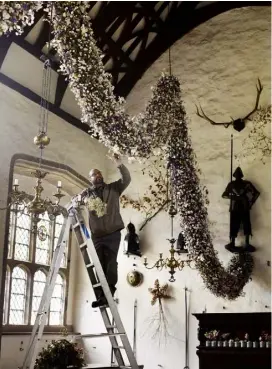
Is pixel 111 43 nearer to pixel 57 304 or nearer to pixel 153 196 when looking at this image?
pixel 153 196

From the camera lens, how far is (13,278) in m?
9.13

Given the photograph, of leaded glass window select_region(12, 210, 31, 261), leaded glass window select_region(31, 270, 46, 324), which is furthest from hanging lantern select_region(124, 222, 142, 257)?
leaded glass window select_region(12, 210, 31, 261)

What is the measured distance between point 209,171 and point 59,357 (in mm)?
3880

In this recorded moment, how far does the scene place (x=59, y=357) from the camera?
7438mm

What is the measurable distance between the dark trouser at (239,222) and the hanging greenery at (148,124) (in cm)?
36

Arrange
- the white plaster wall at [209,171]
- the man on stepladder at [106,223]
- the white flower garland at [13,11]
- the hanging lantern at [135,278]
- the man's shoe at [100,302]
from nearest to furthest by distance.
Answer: the white flower garland at [13,11] < the man's shoe at [100,302] < the man on stepladder at [106,223] < the white plaster wall at [209,171] < the hanging lantern at [135,278]

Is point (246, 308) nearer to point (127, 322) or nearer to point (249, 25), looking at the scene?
point (127, 322)

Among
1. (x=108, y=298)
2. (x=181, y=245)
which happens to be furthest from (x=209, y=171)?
(x=108, y=298)

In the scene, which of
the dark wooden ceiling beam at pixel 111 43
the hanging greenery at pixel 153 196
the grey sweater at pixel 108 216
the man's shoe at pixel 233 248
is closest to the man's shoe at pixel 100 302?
the grey sweater at pixel 108 216

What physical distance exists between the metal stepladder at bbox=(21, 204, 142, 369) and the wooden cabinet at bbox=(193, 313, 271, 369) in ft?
8.03

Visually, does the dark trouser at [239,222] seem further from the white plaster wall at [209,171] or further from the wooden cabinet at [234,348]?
the wooden cabinet at [234,348]

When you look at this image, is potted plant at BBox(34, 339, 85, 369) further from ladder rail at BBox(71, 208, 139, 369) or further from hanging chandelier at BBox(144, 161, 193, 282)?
hanging chandelier at BBox(144, 161, 193, 282)

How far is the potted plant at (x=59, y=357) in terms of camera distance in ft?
24.0

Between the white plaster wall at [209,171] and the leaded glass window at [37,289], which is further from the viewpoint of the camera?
the leaded glass window at [37,289]
